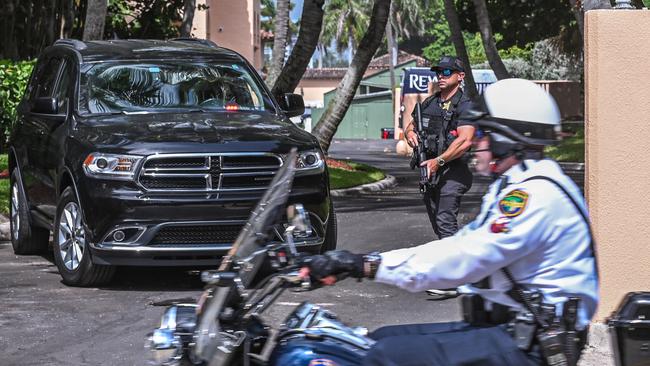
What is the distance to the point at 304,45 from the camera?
2084 cm

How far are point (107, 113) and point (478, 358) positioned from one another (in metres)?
6.64

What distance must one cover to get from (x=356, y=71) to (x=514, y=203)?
18.9m

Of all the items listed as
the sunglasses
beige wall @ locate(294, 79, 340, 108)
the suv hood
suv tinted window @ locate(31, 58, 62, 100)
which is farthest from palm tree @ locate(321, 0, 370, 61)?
the sunglasses

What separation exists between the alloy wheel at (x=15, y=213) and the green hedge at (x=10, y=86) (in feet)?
33.9

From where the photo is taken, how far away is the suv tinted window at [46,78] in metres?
11.4

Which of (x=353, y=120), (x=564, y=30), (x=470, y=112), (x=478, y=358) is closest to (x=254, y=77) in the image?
(x=470, y=112)

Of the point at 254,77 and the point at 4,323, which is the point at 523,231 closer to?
the point at 4,323

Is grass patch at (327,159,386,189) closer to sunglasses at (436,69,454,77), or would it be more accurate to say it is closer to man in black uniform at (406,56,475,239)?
man in black uniform at (406,56,475,239)

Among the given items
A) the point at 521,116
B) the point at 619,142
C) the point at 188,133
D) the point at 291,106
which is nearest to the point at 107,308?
the point at 188,133

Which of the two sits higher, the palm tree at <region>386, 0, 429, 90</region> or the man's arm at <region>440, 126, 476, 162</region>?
the palm tree at <region>386, 0, 429, 90</region>

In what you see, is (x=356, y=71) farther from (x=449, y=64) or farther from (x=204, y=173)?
(x=204, y=173)

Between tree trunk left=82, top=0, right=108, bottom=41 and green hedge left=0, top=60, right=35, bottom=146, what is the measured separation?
329 cm

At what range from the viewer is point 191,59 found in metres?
11.0

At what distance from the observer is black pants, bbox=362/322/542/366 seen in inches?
159
